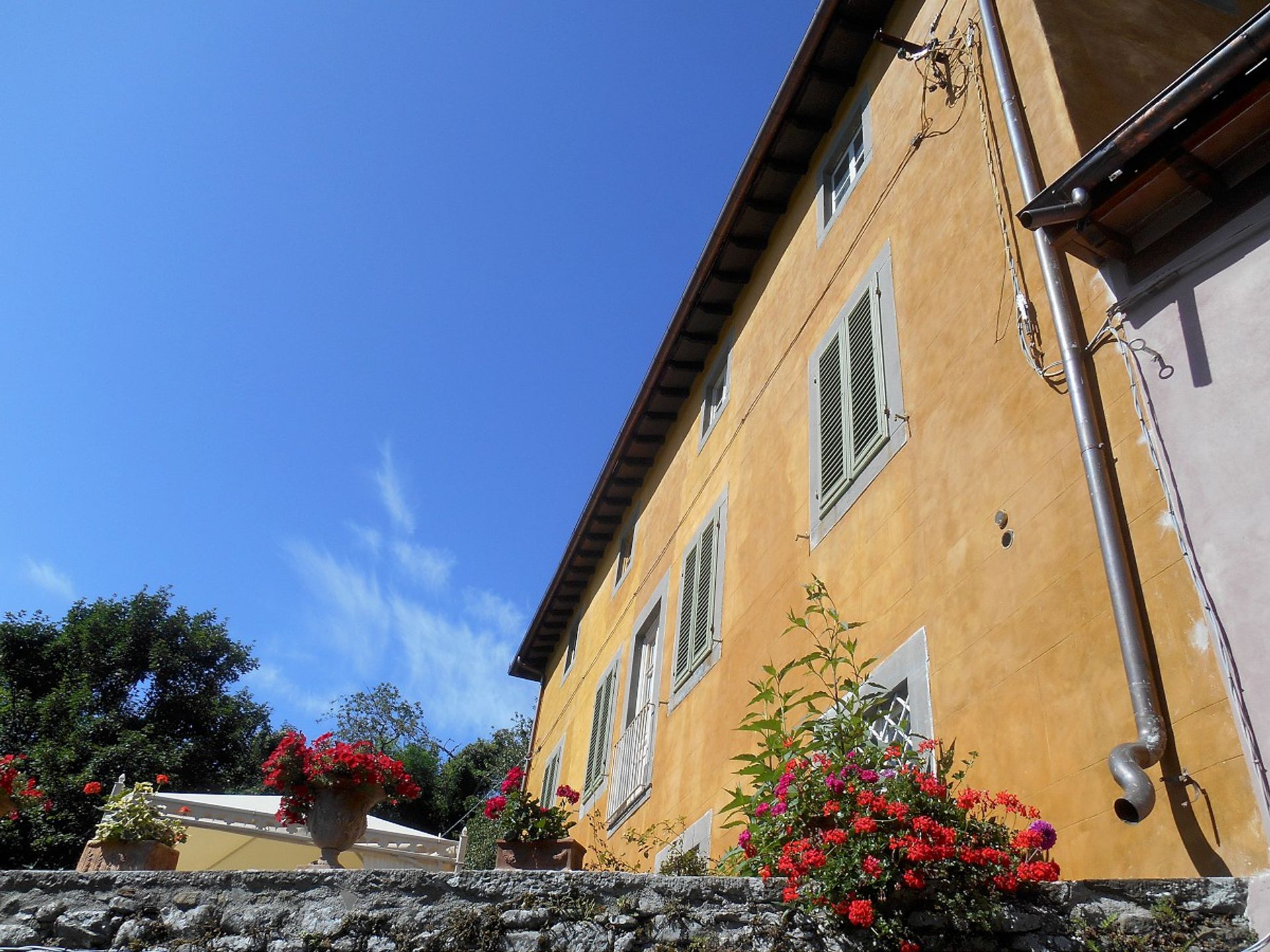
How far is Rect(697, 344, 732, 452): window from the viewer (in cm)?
1123

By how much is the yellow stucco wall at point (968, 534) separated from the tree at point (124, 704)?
19.2m

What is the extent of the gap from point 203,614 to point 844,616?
1067 inches

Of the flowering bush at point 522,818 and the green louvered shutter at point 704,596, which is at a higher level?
the green louvered shutter at point 704,596

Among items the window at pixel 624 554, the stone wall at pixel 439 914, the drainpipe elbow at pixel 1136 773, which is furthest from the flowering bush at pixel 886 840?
the window at pixel 624 554

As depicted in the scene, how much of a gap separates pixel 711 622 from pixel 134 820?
15.5 ft

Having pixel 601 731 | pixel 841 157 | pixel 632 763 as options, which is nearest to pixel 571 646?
pixel 601 731

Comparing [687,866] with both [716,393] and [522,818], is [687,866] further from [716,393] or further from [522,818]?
[716,393]

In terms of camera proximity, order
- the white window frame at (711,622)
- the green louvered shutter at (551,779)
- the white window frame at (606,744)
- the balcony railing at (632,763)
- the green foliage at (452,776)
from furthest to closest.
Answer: the green foliage at (452,776), the green louvered shutter at (551,779), the white window frame at (606,744), the balcony railing at (632,763), the white window frame at (711,622)

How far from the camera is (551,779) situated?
15930 mm

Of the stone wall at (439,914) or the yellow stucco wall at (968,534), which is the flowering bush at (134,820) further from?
the yellow stucco wall at (968,534)

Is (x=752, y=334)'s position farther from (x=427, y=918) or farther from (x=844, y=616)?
(x=427, y=918)

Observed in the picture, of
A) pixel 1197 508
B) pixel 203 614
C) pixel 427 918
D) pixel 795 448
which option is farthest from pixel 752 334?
pixel 203 614

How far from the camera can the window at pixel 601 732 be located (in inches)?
483

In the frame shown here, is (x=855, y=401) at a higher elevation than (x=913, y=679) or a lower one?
higher
